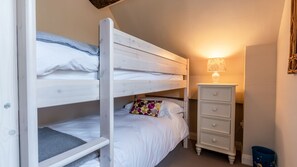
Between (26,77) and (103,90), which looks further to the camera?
(103,90)

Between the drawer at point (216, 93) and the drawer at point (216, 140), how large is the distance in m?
0.50

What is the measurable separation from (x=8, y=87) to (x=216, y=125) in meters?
2.25

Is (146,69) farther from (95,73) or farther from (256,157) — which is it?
(256,157)

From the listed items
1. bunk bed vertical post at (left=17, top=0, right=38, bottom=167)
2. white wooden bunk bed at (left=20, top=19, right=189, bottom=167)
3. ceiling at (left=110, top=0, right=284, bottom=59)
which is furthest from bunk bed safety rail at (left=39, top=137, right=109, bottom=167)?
ceiling at (left=110, top=0, right=284, bottom=59)

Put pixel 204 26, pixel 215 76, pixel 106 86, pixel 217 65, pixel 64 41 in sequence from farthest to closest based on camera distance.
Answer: pixel 215 76 → pixel 217 65 → pixel 204 26 → pixel 106 86 → pixel 64 41

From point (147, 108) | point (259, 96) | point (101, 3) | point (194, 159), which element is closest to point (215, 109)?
point (259, 96)

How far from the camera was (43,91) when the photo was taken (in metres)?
0.70

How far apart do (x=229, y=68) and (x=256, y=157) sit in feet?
4.03

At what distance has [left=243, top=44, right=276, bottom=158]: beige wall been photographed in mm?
2027

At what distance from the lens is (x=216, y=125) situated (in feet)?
7.39

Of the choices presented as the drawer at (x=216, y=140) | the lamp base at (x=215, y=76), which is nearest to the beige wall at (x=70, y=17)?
the lamp base at (x=215, y=76)

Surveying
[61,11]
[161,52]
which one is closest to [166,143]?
[161,52]

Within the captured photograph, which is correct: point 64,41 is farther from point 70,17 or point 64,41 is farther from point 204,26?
point 204,26

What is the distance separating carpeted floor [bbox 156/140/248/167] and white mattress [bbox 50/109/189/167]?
0.39 meters
